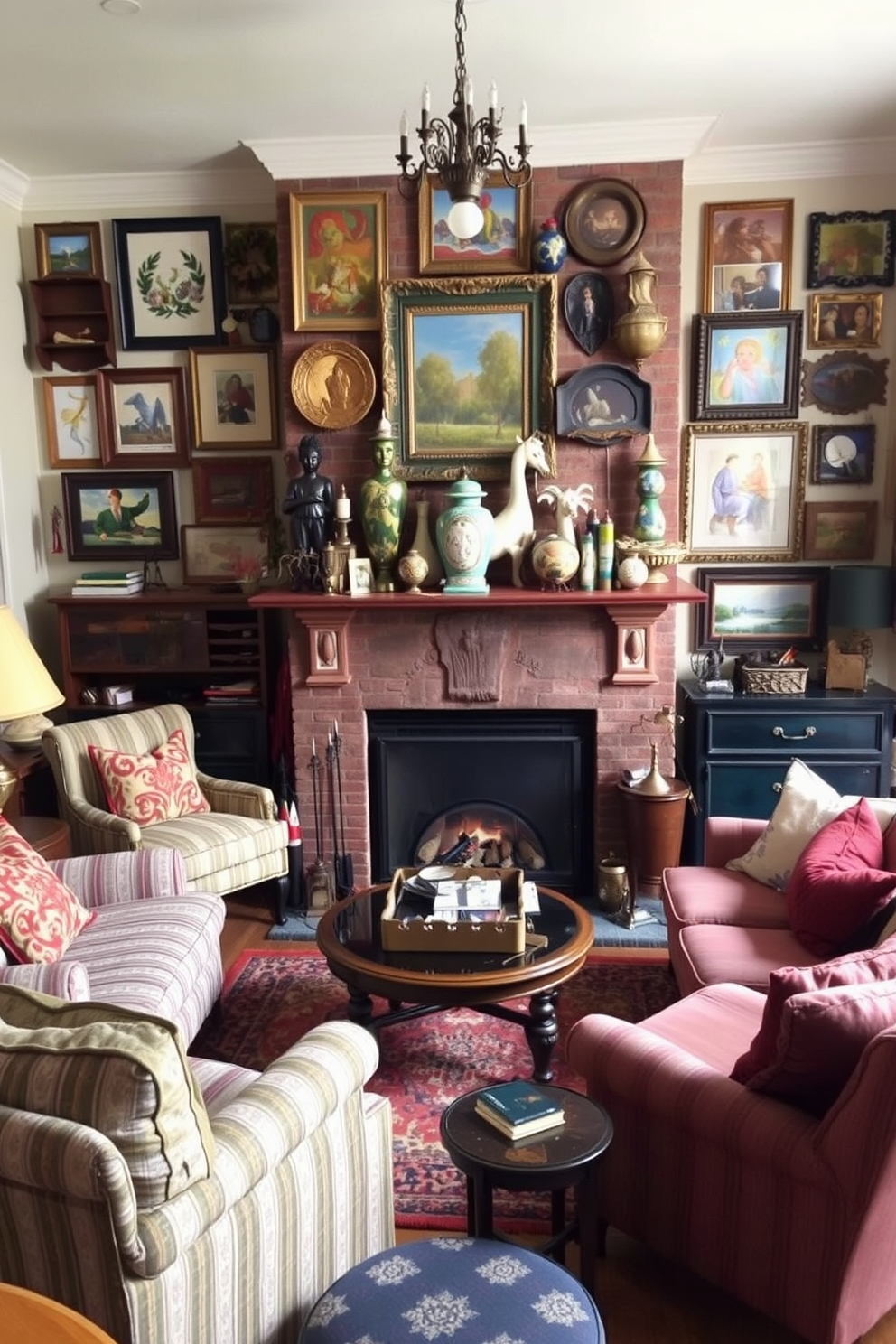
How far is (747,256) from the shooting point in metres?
4.27

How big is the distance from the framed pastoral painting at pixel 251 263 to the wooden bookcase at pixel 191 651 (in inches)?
51.5

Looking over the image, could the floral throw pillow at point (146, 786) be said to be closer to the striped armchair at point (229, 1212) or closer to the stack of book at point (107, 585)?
the stack of book at point (107, 585)

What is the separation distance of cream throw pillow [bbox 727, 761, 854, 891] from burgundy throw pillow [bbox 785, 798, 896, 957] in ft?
0.31

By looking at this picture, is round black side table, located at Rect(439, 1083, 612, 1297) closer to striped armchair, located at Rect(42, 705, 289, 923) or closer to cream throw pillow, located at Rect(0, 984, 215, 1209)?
cream throw pillow, located at Rect(0, 984, 215, 1209)

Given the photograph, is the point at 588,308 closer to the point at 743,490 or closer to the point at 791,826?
the point at 743,490

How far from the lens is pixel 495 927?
9.11 ft

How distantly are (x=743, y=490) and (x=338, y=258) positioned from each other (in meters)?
1.94

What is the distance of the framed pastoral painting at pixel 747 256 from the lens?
4234 millimetres

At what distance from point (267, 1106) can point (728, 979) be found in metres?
1.36

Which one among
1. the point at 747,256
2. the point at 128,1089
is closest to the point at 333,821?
the point at 128,1089

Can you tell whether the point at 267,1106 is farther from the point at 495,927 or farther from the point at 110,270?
the point at 110,270

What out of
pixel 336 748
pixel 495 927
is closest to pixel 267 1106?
pixel 495 927

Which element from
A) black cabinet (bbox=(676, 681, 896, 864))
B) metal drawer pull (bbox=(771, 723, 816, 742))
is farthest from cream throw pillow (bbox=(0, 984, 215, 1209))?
metal drawer pull (bbox=(771, 723, 816, 742))

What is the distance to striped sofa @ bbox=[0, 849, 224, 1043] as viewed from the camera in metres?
2.52
